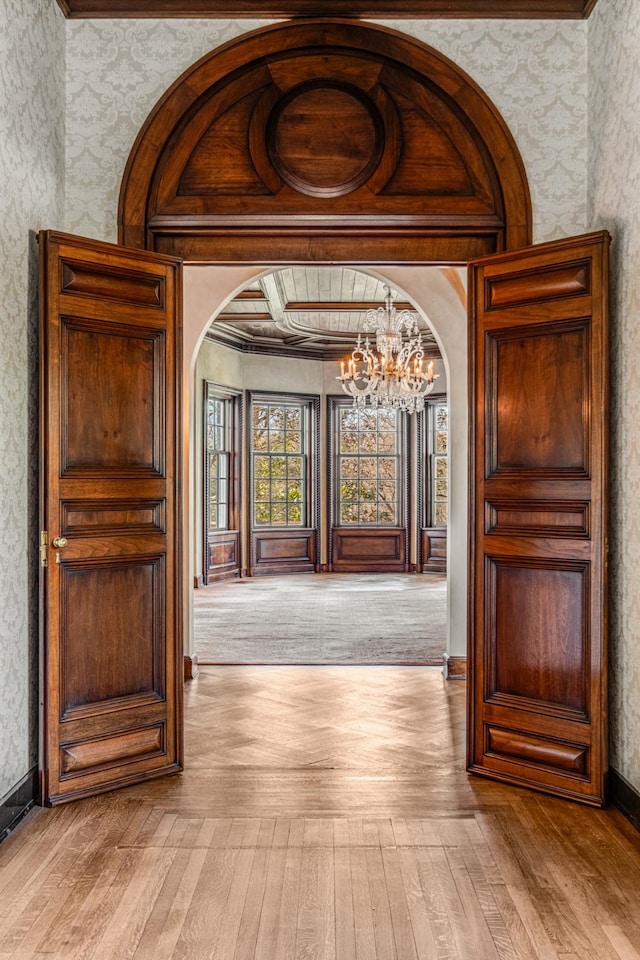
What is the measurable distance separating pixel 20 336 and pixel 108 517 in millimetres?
Result: 849

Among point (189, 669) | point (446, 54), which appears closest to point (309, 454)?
point (189, 669)

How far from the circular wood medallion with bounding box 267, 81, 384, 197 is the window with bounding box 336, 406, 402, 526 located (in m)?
8.53

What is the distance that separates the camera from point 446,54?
11.9ft

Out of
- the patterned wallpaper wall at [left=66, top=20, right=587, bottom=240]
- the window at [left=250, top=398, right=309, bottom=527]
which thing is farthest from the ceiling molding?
the window at [left=250, top=398, right=309, bottom=527]

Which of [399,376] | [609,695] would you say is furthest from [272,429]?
[609,695]

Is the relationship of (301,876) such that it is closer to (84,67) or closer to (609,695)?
(609,695)

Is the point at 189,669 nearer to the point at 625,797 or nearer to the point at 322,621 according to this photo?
the point at 322,621

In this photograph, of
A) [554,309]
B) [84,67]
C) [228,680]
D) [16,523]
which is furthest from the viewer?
[228,680]

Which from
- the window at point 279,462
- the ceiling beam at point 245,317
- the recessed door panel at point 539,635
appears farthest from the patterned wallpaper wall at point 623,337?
the window at point 279,462

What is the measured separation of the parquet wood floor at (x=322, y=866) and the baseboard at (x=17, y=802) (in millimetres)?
61

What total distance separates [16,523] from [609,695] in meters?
2.59

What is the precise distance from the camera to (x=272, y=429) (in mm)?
11836

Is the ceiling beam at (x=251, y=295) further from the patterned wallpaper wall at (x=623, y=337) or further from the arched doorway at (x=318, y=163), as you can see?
the patterned wallpaper wall at (x=623, y=337)

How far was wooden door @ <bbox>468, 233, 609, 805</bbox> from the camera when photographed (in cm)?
321
